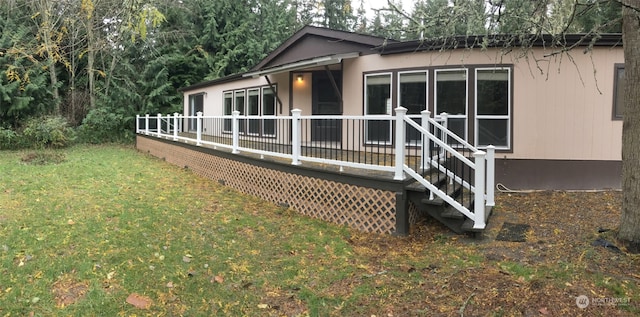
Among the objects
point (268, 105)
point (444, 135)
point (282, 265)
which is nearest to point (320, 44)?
point (268, 105)

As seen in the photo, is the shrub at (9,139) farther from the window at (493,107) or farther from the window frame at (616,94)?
the window frame at (616,94)

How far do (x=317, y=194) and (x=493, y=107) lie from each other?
4.23m

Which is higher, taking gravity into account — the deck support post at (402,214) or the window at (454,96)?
the window at (454,96)

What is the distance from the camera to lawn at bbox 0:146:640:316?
3271 mm

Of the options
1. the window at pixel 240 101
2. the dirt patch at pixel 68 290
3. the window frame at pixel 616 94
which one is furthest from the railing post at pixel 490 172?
the window at pixel 240 101

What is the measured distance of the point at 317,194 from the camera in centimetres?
583

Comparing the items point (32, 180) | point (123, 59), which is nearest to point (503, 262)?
point (32, 180)

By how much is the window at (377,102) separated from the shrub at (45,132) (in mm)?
12812

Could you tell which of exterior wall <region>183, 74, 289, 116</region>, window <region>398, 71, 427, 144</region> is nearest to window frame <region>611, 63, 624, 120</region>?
window <region>398, 71, 427, 144</region>

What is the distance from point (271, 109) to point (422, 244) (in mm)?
8407

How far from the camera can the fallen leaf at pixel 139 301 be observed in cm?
333

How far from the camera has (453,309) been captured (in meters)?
3.16

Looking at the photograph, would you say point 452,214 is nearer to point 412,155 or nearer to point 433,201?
point 433,201

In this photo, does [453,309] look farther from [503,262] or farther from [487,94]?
[487,94]
